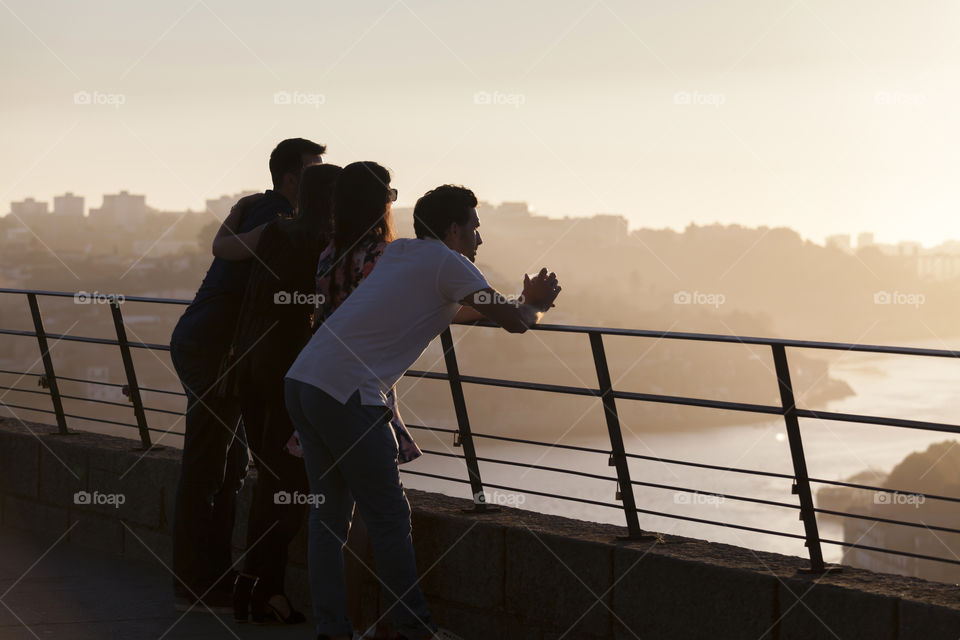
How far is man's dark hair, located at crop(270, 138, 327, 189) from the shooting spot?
395 centimetres

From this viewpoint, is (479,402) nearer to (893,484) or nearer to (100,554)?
(893,484)

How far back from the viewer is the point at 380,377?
3.12 m

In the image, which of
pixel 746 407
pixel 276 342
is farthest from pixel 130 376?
pixel 746 407

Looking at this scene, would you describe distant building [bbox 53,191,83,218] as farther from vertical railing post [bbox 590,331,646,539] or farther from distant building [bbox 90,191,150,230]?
vertical railing post [bbox 590,331,646,539]

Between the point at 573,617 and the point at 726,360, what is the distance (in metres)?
114

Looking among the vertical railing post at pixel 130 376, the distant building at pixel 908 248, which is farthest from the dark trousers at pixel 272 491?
the distant building at pixel 908 248

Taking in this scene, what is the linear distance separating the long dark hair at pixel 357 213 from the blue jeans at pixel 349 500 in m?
0.51

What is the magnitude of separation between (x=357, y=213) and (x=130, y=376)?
3.05m

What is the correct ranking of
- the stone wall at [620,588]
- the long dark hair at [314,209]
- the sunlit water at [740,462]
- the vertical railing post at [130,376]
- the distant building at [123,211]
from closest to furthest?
the stone wall at [620,588] → the long dark hair at [314,209] → the vertical railing post at [130,376] → the distant building at [123,211] → the sunlit water at [740,462]

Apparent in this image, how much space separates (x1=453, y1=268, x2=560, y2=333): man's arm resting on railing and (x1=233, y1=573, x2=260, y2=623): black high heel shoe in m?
1.42

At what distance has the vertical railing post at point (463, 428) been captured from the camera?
166 inches

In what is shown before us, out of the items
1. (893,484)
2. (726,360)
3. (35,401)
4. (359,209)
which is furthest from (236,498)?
(726,360)

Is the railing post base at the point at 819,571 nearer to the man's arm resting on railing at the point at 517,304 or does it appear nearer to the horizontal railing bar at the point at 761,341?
the horizontal railing bar at the point at 761,341

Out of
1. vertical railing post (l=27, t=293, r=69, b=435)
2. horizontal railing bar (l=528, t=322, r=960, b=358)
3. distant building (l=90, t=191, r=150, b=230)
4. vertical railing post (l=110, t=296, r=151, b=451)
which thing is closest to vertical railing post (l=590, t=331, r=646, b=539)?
horizontal railing bar (l=528, t=322, r=960, b=358)
